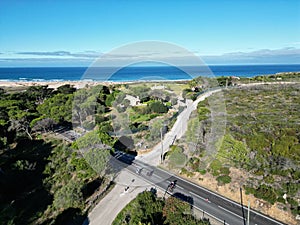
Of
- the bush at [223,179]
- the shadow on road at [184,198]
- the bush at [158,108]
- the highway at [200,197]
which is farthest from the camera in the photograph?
the bush at [158,108]

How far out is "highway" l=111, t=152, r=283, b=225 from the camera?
607 inches

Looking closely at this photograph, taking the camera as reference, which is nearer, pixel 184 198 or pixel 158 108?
pixel 184 198

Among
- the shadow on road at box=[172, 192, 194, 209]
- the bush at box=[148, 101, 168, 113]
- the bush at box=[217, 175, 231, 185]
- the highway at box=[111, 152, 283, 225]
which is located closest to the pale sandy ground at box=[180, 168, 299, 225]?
the bush at box=[217, 175, 231, 185]

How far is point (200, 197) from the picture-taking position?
18016mm

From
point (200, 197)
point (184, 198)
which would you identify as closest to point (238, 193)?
A: point (200, 197)

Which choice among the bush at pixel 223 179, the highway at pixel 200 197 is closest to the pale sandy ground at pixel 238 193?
the bush at pixel 223 179

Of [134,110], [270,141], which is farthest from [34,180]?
[270,141]

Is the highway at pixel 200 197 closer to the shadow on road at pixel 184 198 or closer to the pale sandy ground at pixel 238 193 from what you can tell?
the shadow on road at pixel 184 198

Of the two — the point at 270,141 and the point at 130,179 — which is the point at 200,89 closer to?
the point at 270,141

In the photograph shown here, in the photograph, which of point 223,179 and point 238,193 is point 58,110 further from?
point 238,193

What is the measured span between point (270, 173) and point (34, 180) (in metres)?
23.8

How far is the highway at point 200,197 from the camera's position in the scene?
15.4 metres

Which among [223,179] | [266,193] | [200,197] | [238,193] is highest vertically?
[266,193]

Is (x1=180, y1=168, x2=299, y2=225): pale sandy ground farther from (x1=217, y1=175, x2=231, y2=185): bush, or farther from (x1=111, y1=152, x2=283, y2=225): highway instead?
(x1=111, y1=152, x2=283, y2=225): highway
